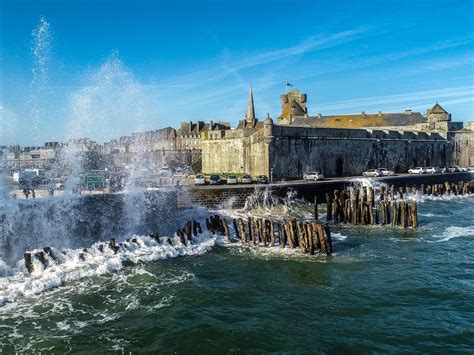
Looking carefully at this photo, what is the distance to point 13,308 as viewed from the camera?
40.2 ft

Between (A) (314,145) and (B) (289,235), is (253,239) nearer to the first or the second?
(B) (289,235)

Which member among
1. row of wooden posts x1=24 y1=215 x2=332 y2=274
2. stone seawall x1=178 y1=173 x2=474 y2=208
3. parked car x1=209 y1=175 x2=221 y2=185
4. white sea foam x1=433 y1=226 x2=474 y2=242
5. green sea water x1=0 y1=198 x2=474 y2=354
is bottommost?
green sea water x1=0 y1=198 x2=474 y2=354

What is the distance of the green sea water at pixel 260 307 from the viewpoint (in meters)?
10.2

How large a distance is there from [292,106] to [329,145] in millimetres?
25850

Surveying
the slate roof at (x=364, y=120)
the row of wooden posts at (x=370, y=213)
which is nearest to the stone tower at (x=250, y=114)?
the slate roof at (x=364, y=120)

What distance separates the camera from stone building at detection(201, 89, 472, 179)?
40688 millimetres

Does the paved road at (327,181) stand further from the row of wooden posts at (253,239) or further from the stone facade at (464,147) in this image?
the stone facade at (464,147)

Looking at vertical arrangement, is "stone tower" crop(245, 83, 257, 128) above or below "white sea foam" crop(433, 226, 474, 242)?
above

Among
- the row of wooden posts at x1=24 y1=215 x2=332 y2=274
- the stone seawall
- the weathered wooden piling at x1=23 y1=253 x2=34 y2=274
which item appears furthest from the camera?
the stone seawall

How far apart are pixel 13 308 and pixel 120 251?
20.3 feet

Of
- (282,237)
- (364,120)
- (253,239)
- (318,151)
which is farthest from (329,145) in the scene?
(282,237)

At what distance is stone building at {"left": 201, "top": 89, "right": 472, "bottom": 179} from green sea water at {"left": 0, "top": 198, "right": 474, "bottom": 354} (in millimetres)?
23075

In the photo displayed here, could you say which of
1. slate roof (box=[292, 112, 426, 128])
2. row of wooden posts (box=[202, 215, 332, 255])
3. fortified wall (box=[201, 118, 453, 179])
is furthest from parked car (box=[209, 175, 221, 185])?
slate roof (box=[292, 112, 426, 128])

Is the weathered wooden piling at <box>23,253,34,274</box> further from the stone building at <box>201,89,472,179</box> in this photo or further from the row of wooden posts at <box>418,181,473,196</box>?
the row of wooden posts at <box>418,181,473,196</box>
